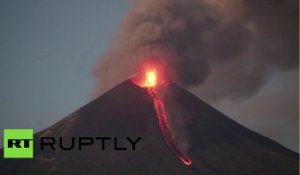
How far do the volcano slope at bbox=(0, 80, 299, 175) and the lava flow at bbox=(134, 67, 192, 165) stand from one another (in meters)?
1.07

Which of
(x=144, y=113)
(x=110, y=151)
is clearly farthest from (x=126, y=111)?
(x=110, y=151)

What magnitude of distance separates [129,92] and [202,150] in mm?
24413

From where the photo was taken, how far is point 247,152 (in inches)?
4914

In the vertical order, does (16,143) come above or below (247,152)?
above

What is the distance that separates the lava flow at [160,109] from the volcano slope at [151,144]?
1.07m

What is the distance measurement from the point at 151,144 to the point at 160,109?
43.0ft

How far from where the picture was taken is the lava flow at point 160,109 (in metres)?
120

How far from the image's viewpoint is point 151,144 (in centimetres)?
12250

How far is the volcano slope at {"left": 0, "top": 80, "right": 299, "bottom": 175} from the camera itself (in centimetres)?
11438

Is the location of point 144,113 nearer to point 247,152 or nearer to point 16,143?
point 247,152

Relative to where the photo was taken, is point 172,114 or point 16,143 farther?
point 172,114

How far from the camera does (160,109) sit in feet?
440

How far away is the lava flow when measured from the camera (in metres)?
120

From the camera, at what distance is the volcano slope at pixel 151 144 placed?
11438cm
